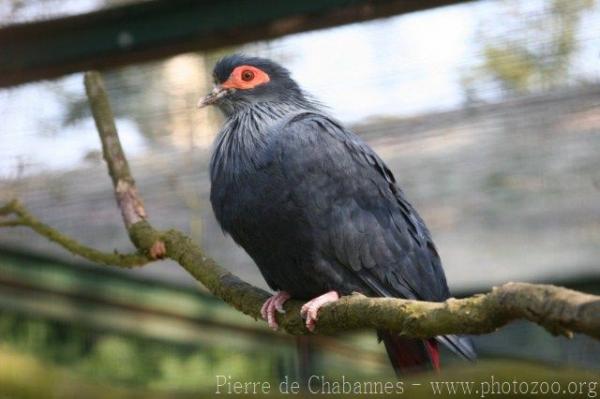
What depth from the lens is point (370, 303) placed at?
7.11ft

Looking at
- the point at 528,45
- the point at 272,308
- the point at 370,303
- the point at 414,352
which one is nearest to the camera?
the point at 370,303

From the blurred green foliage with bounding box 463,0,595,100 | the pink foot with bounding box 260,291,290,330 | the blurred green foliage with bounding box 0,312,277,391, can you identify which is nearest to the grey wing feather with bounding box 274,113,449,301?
the pink foot with bounding box 260,291,290,330

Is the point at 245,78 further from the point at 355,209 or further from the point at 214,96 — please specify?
the point at 355,209

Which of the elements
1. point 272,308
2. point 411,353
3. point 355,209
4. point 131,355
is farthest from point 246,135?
point 131,355

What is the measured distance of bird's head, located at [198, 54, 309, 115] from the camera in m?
3.56

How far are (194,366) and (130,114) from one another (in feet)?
6.20

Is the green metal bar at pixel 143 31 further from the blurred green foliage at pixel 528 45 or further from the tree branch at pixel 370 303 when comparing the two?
the blurred green foliage at pixel 528 45

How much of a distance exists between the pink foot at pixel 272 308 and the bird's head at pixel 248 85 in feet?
2.99

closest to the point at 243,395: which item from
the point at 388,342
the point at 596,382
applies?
the point at 596,382

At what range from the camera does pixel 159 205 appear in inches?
182

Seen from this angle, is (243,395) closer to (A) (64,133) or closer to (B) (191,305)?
(A) (64,133)

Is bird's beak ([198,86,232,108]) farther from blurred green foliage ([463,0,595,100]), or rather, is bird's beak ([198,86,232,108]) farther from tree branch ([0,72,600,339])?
blurred green foliage ([463,0,595,100])

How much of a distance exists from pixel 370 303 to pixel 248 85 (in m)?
1.63

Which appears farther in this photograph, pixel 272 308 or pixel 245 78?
pixel 245 78
